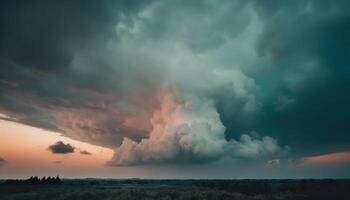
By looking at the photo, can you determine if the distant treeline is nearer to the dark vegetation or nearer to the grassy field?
the dark vegetation

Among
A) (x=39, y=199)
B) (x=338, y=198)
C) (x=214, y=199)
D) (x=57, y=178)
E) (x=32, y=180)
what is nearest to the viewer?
(x=338, y=198)

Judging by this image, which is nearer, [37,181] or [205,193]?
[205,193]

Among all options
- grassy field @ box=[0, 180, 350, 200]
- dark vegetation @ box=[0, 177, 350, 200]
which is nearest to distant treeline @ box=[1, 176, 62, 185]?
dark vegetation @ box=[0, 177, 350, 200]

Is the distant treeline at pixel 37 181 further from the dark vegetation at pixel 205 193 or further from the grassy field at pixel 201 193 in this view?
the grassy field at pixel 201 193

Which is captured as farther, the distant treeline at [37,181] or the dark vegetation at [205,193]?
the distant treeline at [37,181]

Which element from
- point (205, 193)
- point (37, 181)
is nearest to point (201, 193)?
point (205, 193)

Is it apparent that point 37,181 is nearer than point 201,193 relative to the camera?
No

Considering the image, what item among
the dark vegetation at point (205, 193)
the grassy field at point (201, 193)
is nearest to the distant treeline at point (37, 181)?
the dark vegetation at point (205, 193)

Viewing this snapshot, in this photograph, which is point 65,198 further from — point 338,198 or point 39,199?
point 338,198

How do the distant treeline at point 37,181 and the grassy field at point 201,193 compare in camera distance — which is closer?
the grassy field at point 201,193

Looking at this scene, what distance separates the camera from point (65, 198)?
69.8 meters

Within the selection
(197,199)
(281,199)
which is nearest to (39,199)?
(197,199)

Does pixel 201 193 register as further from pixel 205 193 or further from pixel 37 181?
pixel 37 181

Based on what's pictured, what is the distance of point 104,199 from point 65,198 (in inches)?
315
